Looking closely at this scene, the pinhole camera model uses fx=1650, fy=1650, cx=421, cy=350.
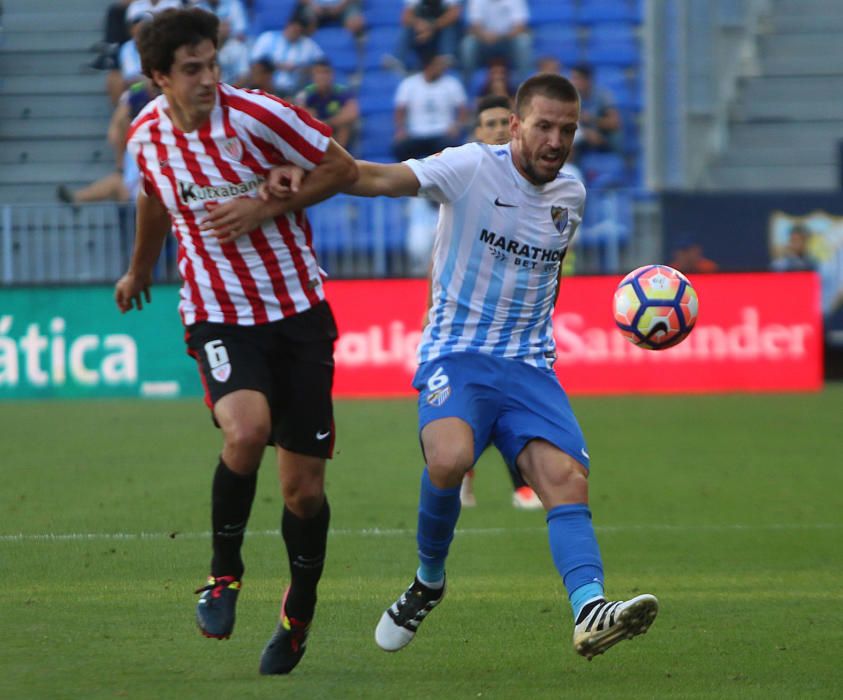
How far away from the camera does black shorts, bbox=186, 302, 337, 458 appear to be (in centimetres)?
529

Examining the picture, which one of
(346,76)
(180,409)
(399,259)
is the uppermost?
(346,76)

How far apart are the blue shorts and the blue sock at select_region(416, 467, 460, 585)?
0.57ft

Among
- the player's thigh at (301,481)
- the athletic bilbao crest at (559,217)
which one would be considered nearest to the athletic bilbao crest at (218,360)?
the player's thigh at (301,481)

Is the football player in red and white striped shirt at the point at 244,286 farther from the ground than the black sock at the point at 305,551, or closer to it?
farther from the ground

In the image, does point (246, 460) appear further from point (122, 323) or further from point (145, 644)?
point (122, 323)

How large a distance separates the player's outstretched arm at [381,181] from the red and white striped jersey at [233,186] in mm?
166

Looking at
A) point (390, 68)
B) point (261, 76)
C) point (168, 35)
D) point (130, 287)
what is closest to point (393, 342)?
point (261, 76)

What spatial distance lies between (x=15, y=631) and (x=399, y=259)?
36.2 ft

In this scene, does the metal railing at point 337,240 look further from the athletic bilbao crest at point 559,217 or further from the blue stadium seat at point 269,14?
the athletic bilbao crest at point 559,217

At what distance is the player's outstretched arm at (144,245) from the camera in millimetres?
5539

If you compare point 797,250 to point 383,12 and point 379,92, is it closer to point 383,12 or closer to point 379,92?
point 379,92

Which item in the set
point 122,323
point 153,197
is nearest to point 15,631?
point 153,197

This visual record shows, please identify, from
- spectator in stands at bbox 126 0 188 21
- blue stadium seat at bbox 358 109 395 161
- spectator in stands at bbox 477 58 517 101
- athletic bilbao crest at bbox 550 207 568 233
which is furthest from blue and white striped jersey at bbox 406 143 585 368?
blue stadium seat at bbox 358 109 395 161

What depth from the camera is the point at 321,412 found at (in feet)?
17.6
